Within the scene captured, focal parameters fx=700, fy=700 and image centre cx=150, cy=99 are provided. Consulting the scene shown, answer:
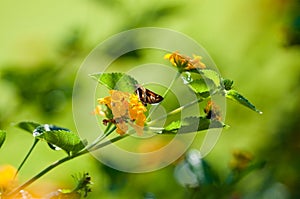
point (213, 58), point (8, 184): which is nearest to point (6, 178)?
point (8, 184)

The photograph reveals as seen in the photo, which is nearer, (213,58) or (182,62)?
(182,62)

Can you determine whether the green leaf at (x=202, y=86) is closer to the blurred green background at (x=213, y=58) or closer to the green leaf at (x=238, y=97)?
the green leaf at (x=238, y=97)

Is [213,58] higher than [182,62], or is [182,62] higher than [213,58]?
[213,58]

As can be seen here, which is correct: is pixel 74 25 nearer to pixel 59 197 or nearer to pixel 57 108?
pixel 57 108

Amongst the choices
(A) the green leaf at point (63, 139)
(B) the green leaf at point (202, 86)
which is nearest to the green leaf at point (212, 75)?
(B) the green leaf at point (202, 86)

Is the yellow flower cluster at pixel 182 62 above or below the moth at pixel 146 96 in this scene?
above

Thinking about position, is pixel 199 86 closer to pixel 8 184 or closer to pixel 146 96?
pixel 146 96

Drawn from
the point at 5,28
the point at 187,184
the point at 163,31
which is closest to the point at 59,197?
the point at 187,184
